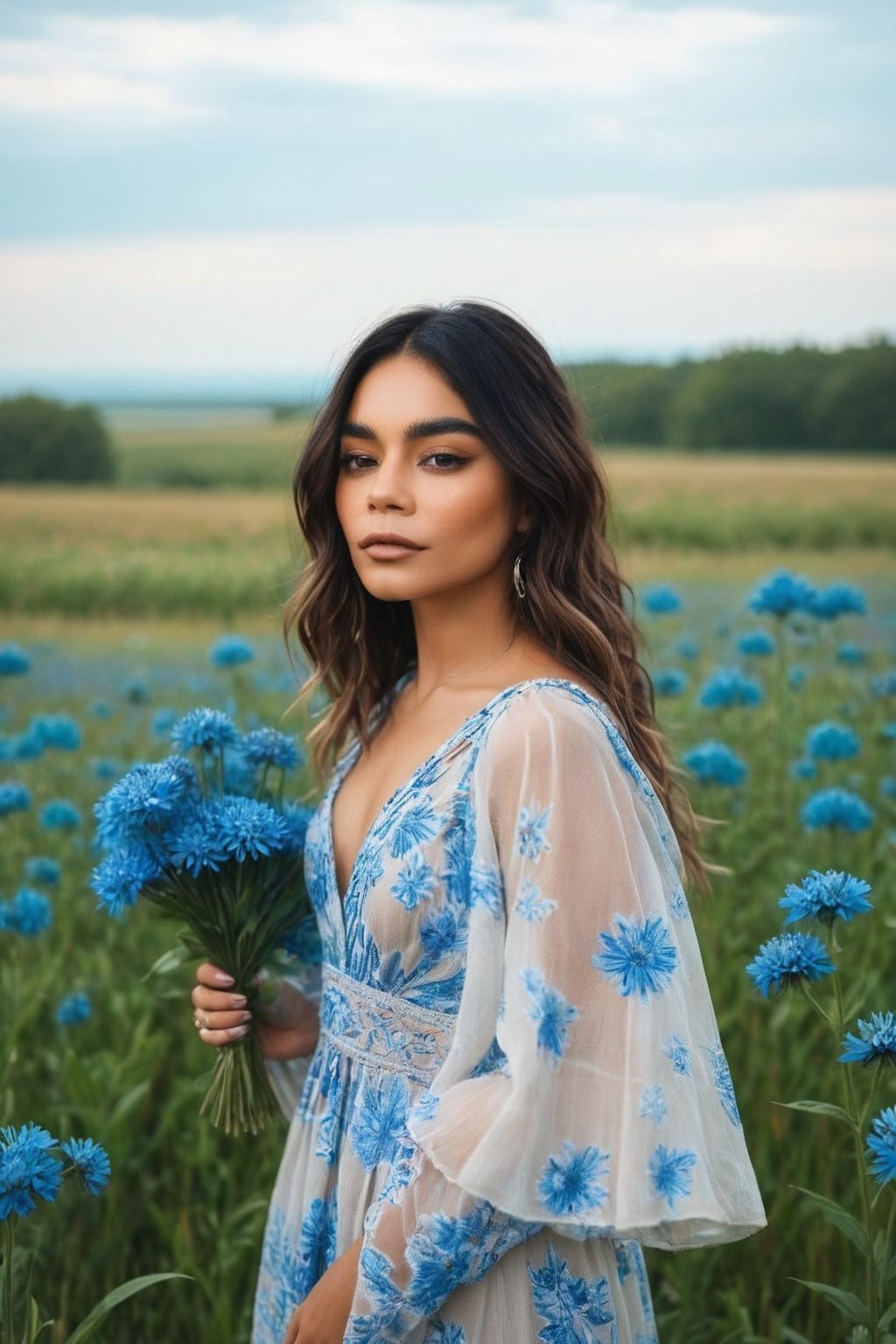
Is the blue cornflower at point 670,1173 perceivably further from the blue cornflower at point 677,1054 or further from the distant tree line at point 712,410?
the distant tree line at point 712,410

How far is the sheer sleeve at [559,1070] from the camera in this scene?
2.84 ft

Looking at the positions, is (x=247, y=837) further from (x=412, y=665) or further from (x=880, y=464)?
(x=880, y=464)

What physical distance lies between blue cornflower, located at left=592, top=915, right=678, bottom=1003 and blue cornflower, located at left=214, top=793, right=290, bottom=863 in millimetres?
323

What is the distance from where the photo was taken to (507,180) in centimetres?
224

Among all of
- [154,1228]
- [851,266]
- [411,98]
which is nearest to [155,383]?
[411,98]

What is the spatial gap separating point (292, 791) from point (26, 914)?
0.63 m

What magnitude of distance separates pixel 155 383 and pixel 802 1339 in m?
1.82

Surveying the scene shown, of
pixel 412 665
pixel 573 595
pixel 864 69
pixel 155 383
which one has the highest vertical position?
pixel 864 69

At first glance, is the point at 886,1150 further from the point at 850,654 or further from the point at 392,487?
the point at 850,654

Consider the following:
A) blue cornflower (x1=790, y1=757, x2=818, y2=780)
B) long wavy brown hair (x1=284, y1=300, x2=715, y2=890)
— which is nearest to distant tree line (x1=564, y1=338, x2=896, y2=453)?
blue cornflower (x1=790, y1=757, x2=818, y2=780)

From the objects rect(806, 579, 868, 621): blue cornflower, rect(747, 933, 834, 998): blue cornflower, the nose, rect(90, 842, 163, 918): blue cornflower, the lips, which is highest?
the nose

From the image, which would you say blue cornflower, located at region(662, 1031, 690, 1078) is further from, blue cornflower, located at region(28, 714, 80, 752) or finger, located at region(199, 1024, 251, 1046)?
blue cornflower, located at region(28, 714, 80, 752)

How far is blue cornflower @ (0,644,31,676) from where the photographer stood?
7.20 ft

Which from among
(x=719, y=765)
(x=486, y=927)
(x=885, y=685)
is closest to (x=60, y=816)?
(x=719, y=765)
